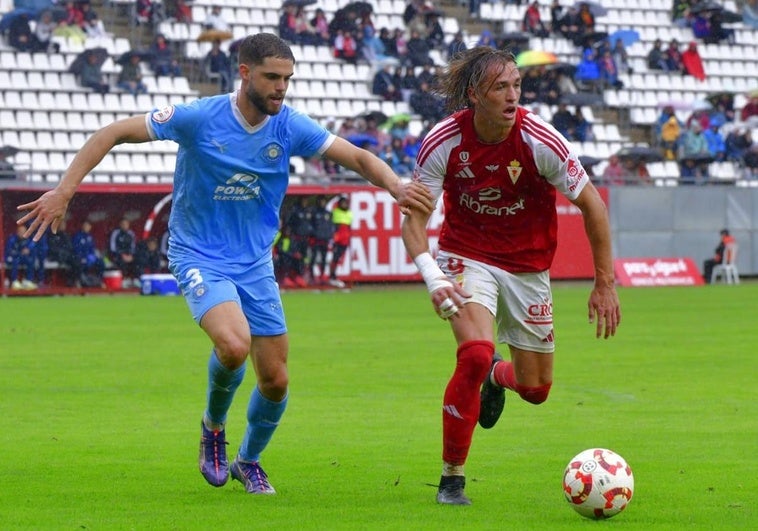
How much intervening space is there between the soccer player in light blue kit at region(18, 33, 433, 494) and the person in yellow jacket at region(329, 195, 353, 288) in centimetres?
2528

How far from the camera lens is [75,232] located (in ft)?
103

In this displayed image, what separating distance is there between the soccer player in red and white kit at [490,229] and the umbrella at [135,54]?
88.9 feet

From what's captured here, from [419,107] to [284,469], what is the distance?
96.6ft

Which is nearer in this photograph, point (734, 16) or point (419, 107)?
point (419, 107)

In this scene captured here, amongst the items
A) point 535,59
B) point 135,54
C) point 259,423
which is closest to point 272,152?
point 259,423

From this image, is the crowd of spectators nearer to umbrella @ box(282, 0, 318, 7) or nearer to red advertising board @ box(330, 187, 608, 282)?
red advertising board @ box(330, 187, 608, 282)

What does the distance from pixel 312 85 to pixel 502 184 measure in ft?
99.3

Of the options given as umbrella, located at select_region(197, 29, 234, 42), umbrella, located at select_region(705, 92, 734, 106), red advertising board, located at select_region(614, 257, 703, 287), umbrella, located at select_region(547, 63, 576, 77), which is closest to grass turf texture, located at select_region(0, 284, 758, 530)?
umbrella, located at select_region(197, 29, 234, 42)

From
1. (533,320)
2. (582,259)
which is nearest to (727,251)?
(582,259)

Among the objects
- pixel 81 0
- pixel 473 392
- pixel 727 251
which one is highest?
pixel 81 0

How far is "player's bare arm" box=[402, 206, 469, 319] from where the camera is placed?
733 cm

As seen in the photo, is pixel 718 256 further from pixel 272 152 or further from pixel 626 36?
pixel 272 152

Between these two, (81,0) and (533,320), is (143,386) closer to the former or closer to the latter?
(533,320)

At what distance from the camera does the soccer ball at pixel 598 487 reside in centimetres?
689
